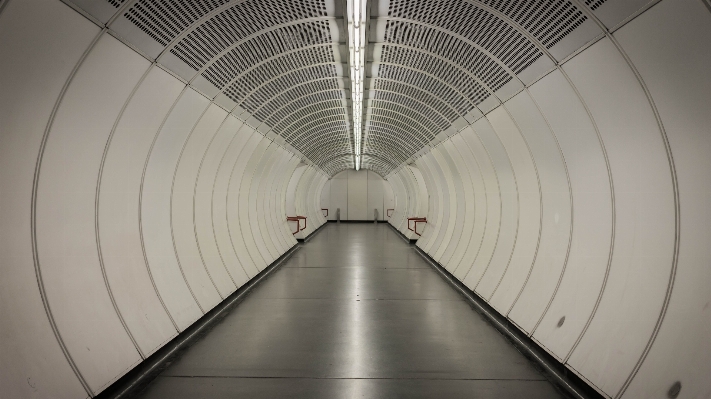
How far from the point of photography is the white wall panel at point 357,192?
35125 mm

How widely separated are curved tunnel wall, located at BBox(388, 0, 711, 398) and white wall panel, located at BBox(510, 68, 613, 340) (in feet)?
0.07

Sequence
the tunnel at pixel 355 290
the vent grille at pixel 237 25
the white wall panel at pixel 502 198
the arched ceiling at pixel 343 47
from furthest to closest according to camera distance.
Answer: the white wall panel at pixel 502 198
the vent grille at pixel 237 25
the arched ceiling at pixel 343 47
the tunnel at pixel 355 290

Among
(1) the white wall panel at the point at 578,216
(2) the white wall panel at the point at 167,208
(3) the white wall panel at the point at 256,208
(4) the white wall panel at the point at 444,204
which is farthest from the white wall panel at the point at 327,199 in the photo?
(1) the white wall panel at the point at 578,216

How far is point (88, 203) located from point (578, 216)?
605 cm

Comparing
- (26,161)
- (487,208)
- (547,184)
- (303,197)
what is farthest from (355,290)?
(303,197)

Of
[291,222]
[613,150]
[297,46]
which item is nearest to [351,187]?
[291,222]

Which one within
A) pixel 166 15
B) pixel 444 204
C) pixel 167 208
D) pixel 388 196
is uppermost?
pixel 166 15

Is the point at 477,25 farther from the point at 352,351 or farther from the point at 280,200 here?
the point at 280,200

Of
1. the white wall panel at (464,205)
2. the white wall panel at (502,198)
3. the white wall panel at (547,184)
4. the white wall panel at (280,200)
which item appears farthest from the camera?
the white wall panel at (280,200)

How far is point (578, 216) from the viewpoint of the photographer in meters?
5.79

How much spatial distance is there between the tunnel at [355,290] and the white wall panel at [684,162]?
0.02m

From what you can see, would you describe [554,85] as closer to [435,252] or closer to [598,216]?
[598,216]

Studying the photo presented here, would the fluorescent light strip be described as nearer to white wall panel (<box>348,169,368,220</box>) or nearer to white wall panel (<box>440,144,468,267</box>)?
white wall panel (<box>440,144,468,267</box>)

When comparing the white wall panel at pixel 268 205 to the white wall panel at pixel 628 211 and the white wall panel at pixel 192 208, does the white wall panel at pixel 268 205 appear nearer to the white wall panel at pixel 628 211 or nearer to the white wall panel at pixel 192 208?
the white wall panel at pixel 192 208
